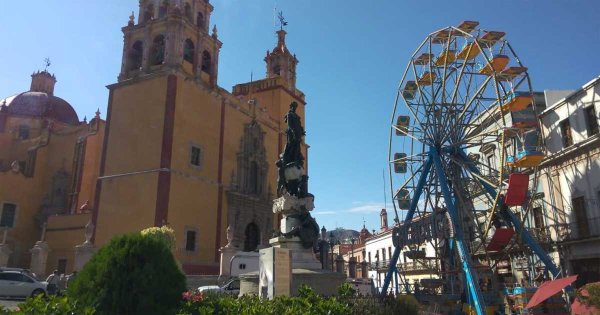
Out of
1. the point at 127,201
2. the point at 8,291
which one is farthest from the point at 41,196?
the point at 8,291

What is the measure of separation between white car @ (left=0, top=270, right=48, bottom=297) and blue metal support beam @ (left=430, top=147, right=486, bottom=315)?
16.0 meters

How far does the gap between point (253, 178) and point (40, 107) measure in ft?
77.8

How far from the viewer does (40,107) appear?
42.2 metres

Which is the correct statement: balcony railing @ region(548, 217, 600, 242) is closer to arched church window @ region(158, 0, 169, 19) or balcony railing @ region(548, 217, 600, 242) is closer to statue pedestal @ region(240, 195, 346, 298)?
statue pedestal @ region(240, 195, 346, 298)

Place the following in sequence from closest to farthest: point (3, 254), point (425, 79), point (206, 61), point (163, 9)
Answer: point (425, 79), point (3, 254), point (163, 9), point (206, 61)

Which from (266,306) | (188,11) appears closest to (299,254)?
(266,306)

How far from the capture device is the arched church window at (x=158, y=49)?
29.2 meters

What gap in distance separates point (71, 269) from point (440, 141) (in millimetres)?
22615

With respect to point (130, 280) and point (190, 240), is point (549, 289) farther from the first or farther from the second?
point (190, 240)

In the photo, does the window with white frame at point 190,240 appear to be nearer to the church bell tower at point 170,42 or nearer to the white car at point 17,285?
the white car at point 17,285

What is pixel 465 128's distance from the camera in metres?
21.9

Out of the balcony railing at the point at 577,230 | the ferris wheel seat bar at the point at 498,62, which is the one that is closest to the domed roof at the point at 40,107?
the ferris wheel seat bar at the point at 498,62

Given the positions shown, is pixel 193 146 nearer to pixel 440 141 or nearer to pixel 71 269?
pixel 71 269

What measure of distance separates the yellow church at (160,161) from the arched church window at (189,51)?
7 cm
